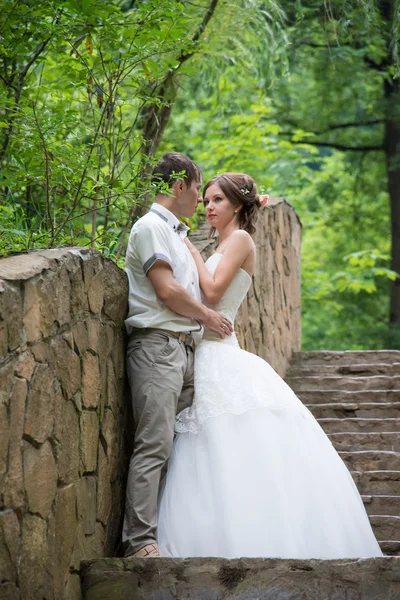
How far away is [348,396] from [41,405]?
3893 mm

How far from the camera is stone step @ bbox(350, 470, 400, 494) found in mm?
4824

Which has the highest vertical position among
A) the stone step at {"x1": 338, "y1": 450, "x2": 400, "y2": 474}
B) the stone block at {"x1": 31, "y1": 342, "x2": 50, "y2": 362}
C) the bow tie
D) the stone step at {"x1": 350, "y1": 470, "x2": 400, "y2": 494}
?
the bow tie

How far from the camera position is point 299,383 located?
699 centimetres

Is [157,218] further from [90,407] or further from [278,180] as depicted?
[278,180]

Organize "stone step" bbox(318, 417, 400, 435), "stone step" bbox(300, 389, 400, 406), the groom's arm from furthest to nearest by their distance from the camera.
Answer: "stone step" bbox(300, 389, 400, 406)
"stone step" bbox(318, 417, 400, 435)
the groom's arm

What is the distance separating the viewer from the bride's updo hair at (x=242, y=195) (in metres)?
4.34

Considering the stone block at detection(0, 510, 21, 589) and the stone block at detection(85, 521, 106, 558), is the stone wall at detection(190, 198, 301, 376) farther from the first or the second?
the stone block at detection(0, 510, 21, 589)

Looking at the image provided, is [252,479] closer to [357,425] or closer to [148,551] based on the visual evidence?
[148,551]

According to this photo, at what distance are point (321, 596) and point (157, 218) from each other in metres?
1.61

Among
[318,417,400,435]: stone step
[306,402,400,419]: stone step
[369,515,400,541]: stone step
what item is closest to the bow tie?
[369,515,400,541]: stone step

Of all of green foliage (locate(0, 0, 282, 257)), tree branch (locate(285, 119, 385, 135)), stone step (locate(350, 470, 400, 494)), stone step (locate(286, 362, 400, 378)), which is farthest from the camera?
tree branch (locate(285, 119, 385, 135))

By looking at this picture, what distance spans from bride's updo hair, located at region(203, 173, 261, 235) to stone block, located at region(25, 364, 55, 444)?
5.49 feet

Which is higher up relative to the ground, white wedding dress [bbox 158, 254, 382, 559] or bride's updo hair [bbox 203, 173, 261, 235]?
bride's updo hair [bbox 203, 173, 261, 235]

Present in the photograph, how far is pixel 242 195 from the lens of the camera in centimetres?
434
